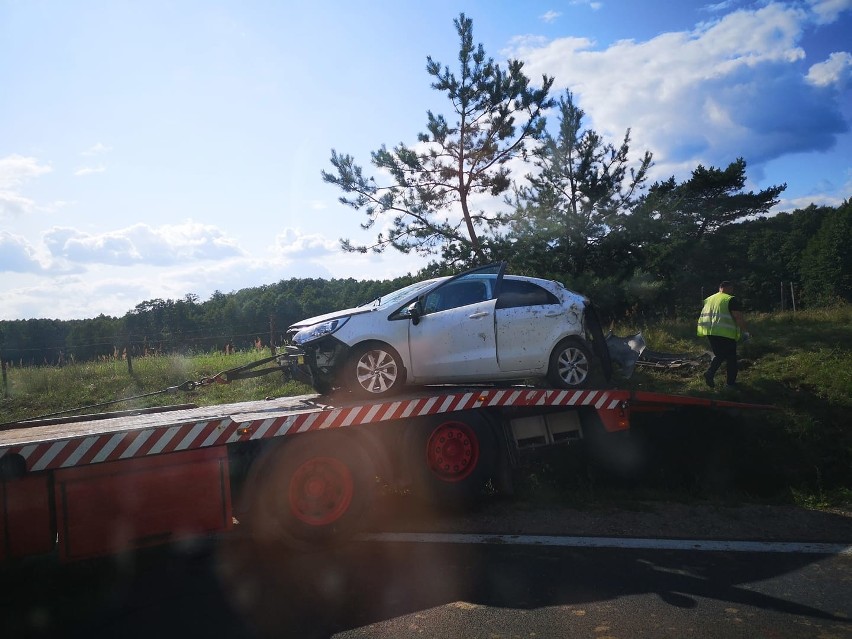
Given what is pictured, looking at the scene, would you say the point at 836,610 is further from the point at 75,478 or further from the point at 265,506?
the point at 75,478

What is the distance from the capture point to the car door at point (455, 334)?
702cm

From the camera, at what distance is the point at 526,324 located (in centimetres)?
753

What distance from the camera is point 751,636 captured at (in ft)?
12.0

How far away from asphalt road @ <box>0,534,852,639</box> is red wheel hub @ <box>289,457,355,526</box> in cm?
35

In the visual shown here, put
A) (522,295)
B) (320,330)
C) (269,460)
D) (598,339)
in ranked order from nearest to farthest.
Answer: (269,460) → (320,330) → (522,295) → (598,339)

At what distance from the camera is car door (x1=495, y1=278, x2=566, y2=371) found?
7418mm

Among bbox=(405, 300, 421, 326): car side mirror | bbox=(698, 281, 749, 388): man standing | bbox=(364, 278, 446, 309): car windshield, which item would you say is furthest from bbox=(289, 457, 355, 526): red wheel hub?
bbox=(698, 281, 749, 388): man standing

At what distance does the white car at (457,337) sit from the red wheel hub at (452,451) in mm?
780

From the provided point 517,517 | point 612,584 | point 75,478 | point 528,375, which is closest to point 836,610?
point 612,584

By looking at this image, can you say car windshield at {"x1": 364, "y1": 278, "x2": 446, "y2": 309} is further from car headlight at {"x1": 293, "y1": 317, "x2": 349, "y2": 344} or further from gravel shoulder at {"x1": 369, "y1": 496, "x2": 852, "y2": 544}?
gravel shoulder at {"x1": 369, "y1": 496, "x2": 852, "y2": 544}

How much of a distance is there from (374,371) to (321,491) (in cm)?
150

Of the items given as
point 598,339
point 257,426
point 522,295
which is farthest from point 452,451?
point 598,339

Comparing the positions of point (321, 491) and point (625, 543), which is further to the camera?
point (321, 491)

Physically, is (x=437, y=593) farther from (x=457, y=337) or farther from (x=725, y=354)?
(x=725, y=354)
